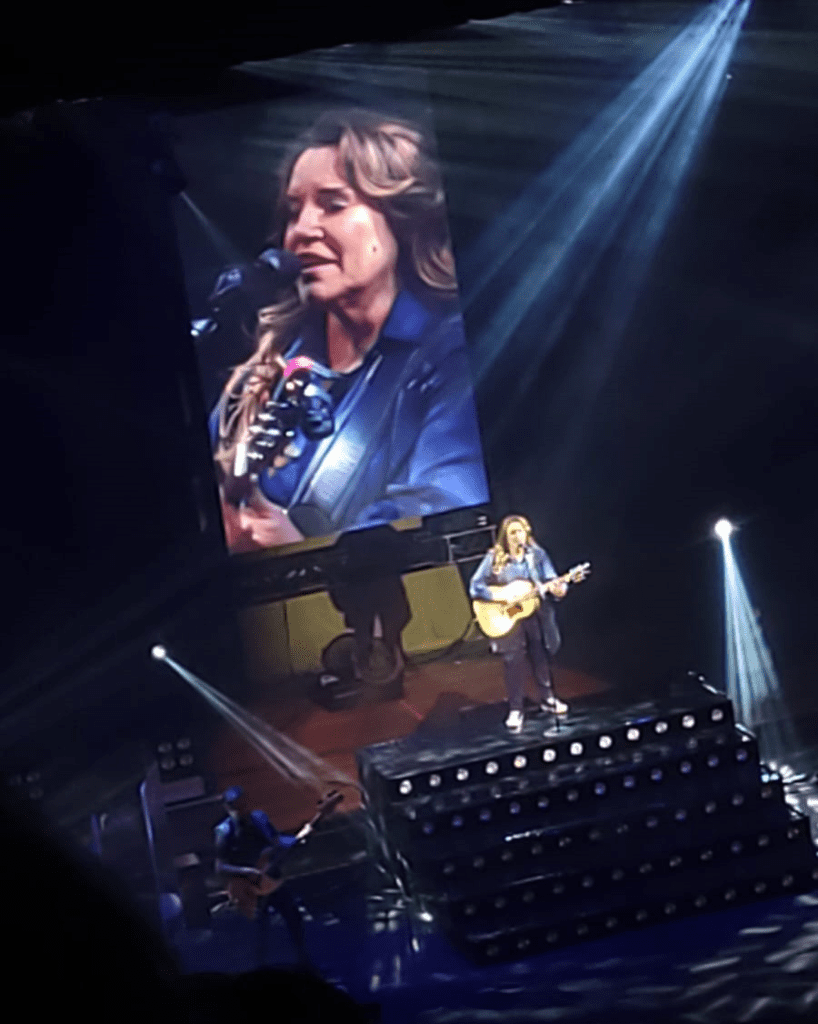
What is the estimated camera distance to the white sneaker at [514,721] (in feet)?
21.6

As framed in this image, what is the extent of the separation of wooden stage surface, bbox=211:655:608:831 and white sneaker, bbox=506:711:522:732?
0.54 m

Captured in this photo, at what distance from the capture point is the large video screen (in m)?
7.39

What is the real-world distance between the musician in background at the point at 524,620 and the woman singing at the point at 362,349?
93 cm

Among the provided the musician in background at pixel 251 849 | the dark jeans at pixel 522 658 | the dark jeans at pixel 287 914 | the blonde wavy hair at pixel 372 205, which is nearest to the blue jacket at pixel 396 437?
the blonde wavy hair at pixel 372 205

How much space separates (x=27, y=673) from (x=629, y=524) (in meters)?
3.46

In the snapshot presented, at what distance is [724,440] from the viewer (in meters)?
8.15

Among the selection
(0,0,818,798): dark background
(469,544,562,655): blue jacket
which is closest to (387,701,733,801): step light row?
(469,544,562,655): blue jacket

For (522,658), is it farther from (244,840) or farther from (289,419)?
(289,419)

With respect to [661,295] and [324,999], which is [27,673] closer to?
[661,295]

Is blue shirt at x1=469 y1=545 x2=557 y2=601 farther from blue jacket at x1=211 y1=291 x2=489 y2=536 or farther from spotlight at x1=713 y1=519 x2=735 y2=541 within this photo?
spotlight at x1=713 y1=519 x2=735 y2=541

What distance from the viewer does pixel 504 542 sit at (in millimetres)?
6766

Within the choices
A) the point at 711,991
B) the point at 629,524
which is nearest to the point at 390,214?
the point at 629,524

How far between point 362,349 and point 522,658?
1.95m

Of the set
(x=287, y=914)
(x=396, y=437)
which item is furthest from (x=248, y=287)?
(x=287, y=914)
